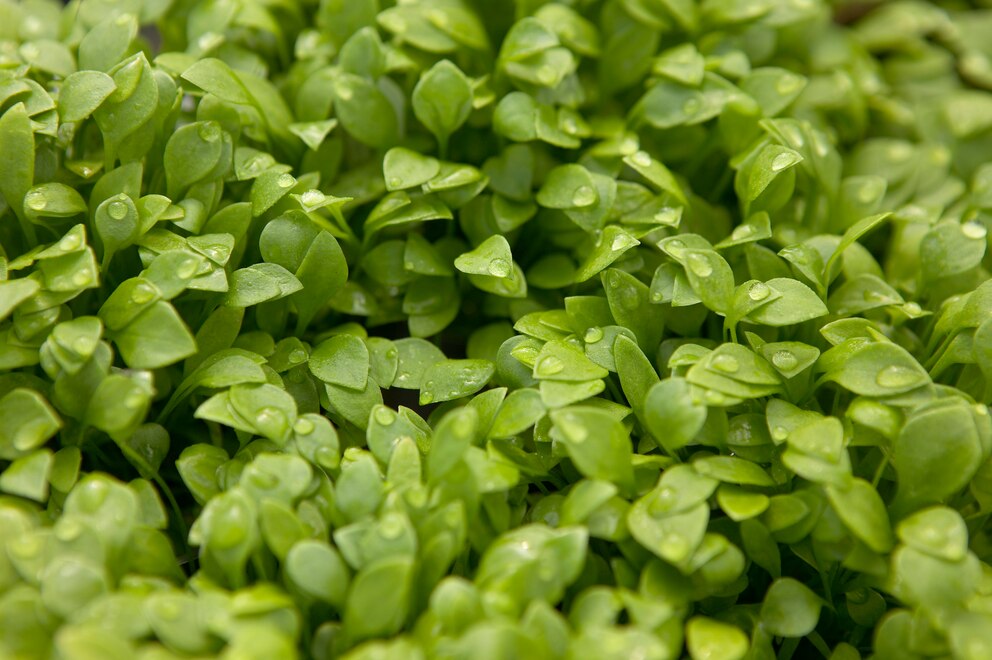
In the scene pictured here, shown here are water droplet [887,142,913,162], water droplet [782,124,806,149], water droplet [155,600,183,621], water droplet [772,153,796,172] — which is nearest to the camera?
water droplet [155,600,183,621]

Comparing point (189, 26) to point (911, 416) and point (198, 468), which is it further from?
point (911, 416)

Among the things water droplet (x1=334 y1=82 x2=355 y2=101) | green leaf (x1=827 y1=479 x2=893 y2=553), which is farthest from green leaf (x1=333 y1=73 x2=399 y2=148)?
green leaf (x1=827 y1=479 x2=893 y2=553)

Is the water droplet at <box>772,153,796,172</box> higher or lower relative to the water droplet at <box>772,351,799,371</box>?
higher

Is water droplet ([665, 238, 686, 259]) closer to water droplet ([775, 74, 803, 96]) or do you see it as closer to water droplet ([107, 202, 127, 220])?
water droplet ([775, 74, 803, 96])

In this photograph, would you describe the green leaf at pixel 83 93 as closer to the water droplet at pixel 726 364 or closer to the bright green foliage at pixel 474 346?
the bright green foliage at pixel 474 346

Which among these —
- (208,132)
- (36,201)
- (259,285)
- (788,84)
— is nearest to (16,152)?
(36,201)

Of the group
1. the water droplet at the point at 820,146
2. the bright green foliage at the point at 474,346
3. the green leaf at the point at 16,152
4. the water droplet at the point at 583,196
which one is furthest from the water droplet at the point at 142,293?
the water droplet at the point at 820,146

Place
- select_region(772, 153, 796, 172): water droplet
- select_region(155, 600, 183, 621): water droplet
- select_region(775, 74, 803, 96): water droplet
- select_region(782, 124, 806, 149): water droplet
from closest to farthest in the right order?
select_region(155, 600, 183, 621): water droplet
select_region(772, 153, 796, 172): water droplet
select_region(782, 124, 806, 149): water droplet
select_region(775, 74, 803, 96): water droplet

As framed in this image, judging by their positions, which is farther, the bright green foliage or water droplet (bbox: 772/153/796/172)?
water droplet (bbox: 772/153/796/172)
